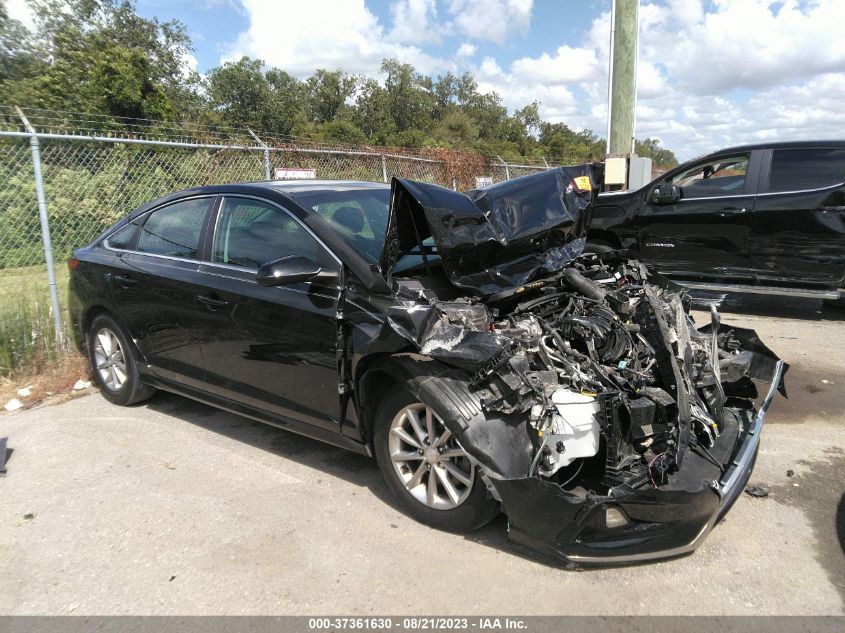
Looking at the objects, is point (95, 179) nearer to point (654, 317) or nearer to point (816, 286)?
point (654, 317)

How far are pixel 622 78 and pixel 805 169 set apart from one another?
382 cm

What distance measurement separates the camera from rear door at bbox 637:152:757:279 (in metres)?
7.10

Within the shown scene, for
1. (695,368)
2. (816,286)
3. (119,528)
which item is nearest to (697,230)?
(816,286)

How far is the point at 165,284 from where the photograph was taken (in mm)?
4270

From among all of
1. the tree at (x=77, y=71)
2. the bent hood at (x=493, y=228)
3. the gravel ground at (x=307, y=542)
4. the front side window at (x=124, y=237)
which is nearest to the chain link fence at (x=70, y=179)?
the front side window at (x=124, y=237)

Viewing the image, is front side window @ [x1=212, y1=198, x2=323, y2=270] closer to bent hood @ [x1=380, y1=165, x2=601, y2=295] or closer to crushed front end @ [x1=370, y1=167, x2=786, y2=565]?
bent hood @ [x1=380, y1=165, x2=601, y2=295]

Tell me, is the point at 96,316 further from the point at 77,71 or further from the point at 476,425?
the point at 77,71

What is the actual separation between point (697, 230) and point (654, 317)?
189 inches

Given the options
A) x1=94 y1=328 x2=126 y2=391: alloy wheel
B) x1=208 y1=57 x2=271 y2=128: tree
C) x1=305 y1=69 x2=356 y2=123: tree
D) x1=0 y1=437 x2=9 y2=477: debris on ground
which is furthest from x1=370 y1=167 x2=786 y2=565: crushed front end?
x1=305 y1=69 x2=356 y2=123: tree

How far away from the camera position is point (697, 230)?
7406 millimetres

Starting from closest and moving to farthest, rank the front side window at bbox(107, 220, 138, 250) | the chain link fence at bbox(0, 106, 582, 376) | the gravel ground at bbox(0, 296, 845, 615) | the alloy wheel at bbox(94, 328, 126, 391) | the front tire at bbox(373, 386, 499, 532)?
the gravel ground at bbox(0, 296, 845, 615) → the front tire at bbox(373, 386, 499, 532) → the front side window at bbox(107, 220, 138, 250) → the alloy wheel at bbox(94, 328, 126, 391) → the chain link fence at bbox(0, 106, 582, 376)

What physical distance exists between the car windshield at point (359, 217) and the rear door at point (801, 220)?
494 centimetres

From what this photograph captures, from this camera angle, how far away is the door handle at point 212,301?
3.88 m

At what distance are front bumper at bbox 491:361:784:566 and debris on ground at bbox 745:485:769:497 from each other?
0.91 metres
